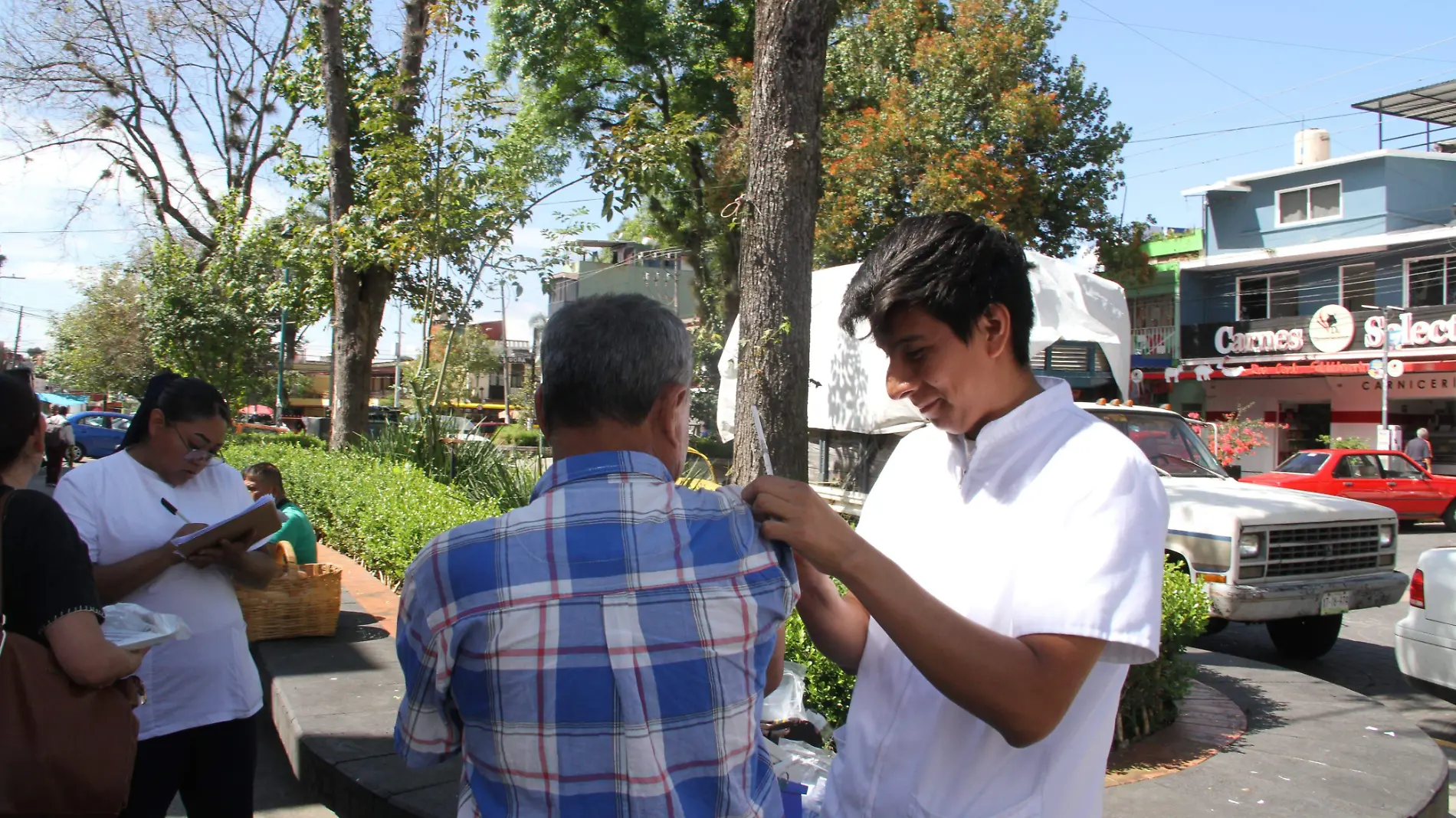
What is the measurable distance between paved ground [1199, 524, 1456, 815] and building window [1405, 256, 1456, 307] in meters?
15.6

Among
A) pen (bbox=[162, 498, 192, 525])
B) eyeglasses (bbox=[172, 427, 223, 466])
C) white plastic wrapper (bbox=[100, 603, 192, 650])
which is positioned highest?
eyeglasses (bbox=[172, 427, 223, 466])

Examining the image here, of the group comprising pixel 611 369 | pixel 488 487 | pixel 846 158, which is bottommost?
pixel 488 487

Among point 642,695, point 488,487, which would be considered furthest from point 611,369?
point 488,487

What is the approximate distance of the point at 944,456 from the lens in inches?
71.1

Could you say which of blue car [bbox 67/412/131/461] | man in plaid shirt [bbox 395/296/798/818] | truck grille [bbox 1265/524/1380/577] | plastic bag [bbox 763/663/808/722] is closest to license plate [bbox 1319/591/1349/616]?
truck grille [bbox 1265/524/1380/577]

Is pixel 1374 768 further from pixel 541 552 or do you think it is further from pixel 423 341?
pixel 423 341

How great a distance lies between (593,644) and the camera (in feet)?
4.67

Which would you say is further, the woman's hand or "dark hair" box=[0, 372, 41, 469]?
the woman's hand

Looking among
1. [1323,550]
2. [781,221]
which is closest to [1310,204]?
[1323,550]

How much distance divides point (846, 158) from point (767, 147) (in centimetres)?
1454

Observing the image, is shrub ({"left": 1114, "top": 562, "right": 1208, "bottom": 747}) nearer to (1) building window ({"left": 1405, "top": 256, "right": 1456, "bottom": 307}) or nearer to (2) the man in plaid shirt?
(2) the man in plaid shirt

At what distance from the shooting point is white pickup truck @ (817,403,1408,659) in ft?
23.9

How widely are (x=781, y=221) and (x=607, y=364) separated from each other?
12.6 feet

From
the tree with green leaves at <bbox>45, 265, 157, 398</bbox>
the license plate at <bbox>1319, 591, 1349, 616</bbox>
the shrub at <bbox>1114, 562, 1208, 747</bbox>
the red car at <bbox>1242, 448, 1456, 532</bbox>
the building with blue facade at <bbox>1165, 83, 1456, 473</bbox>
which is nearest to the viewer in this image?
the shrub at <bbox>1114, 562, 1208, 747</bbox>
